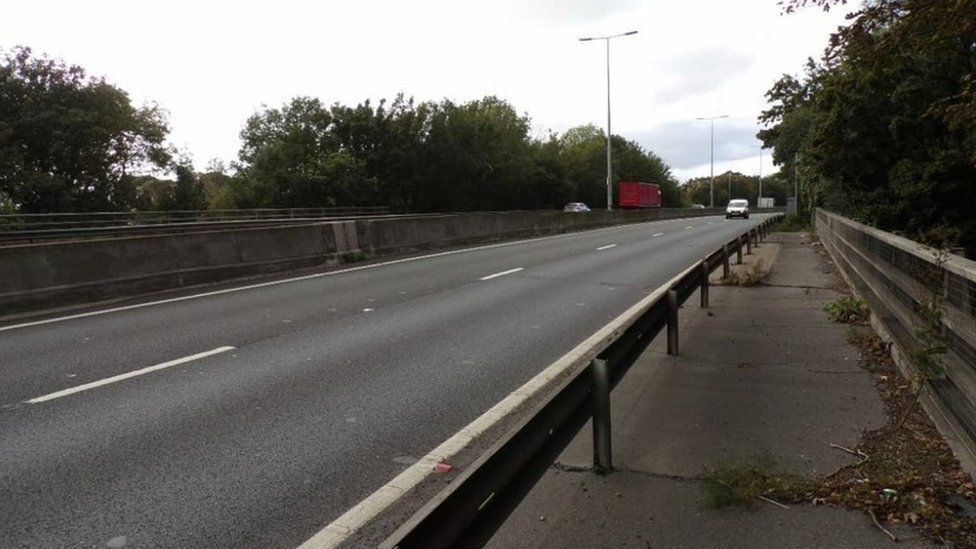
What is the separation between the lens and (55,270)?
34.0 ft

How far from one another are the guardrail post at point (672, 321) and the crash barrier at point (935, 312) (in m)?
1.93

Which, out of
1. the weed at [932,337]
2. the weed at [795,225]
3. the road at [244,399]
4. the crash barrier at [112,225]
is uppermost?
the crash barrier at [112,225]

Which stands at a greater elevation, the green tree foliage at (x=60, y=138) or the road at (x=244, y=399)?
the green tree foliage at (x=60, y=138)

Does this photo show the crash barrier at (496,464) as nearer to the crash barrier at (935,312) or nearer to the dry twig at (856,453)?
the dry twig at (856,453)

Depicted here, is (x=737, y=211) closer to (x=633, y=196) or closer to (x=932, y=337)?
(x=633, y=196)

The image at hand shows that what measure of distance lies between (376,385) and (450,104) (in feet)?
194

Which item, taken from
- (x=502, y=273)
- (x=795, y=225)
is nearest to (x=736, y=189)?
(x=795, y=225)

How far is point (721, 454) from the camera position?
14.4 feet

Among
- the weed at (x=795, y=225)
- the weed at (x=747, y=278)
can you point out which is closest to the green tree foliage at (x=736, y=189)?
the weed at (x=795, y=225)

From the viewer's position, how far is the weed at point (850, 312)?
8673 mm

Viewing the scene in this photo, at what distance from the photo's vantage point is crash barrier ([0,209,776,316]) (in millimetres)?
10039

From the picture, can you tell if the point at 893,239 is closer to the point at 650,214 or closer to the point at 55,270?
the point at 55,270

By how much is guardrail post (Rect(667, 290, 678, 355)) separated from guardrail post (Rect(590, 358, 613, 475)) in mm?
2730

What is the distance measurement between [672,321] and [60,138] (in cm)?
4917
